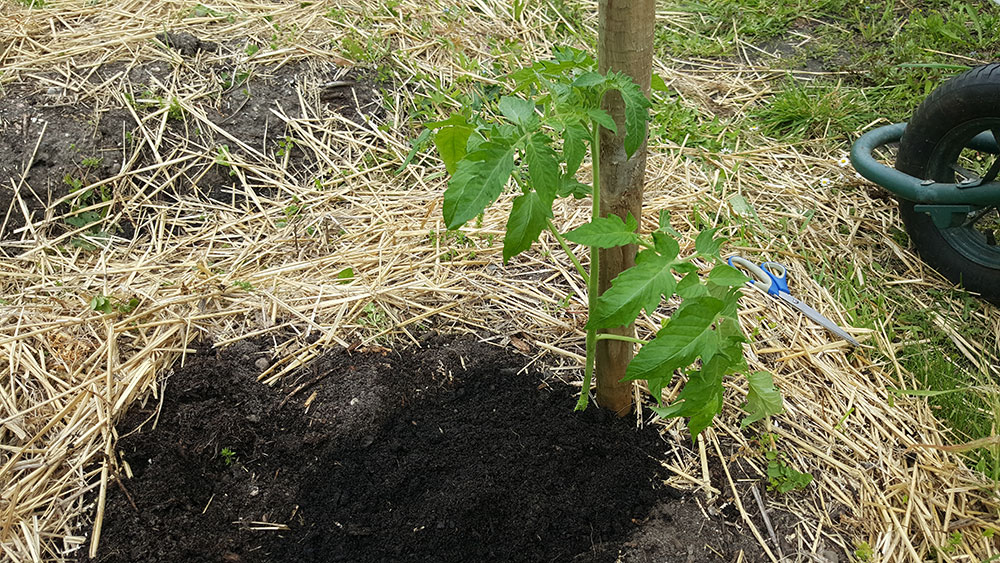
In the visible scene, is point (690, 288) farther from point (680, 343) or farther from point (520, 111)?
point (520, 111)

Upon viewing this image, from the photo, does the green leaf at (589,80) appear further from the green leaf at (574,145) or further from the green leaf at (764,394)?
the green leaf at (764,394)

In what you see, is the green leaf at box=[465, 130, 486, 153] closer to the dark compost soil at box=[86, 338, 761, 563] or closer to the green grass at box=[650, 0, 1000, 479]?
the dark compost soil at box=[86, 338, 761, 563]

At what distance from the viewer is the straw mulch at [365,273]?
1.81 m

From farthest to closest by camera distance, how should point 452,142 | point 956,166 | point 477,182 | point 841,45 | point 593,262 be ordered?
point 841,45, point 956,166, point 593,262, point 452,142, point 477,182

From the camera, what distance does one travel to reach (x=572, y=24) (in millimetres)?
3904

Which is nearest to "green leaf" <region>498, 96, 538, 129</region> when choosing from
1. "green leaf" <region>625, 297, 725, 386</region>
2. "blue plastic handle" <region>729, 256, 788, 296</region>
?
"green leaf" <region>625, 297, 725, 386</region>

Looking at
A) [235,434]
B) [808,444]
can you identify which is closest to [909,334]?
[808,444]

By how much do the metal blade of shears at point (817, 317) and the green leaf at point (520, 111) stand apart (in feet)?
4.57

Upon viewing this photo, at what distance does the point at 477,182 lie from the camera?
1239mm

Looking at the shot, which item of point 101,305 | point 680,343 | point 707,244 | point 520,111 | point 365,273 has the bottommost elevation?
point 101,305

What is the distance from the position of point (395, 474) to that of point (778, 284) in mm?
1479

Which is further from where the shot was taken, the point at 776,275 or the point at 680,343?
the point at 776,275

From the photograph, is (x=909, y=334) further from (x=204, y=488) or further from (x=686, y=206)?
(x=204, y=488)

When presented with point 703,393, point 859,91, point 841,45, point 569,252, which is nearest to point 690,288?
point 703,393
